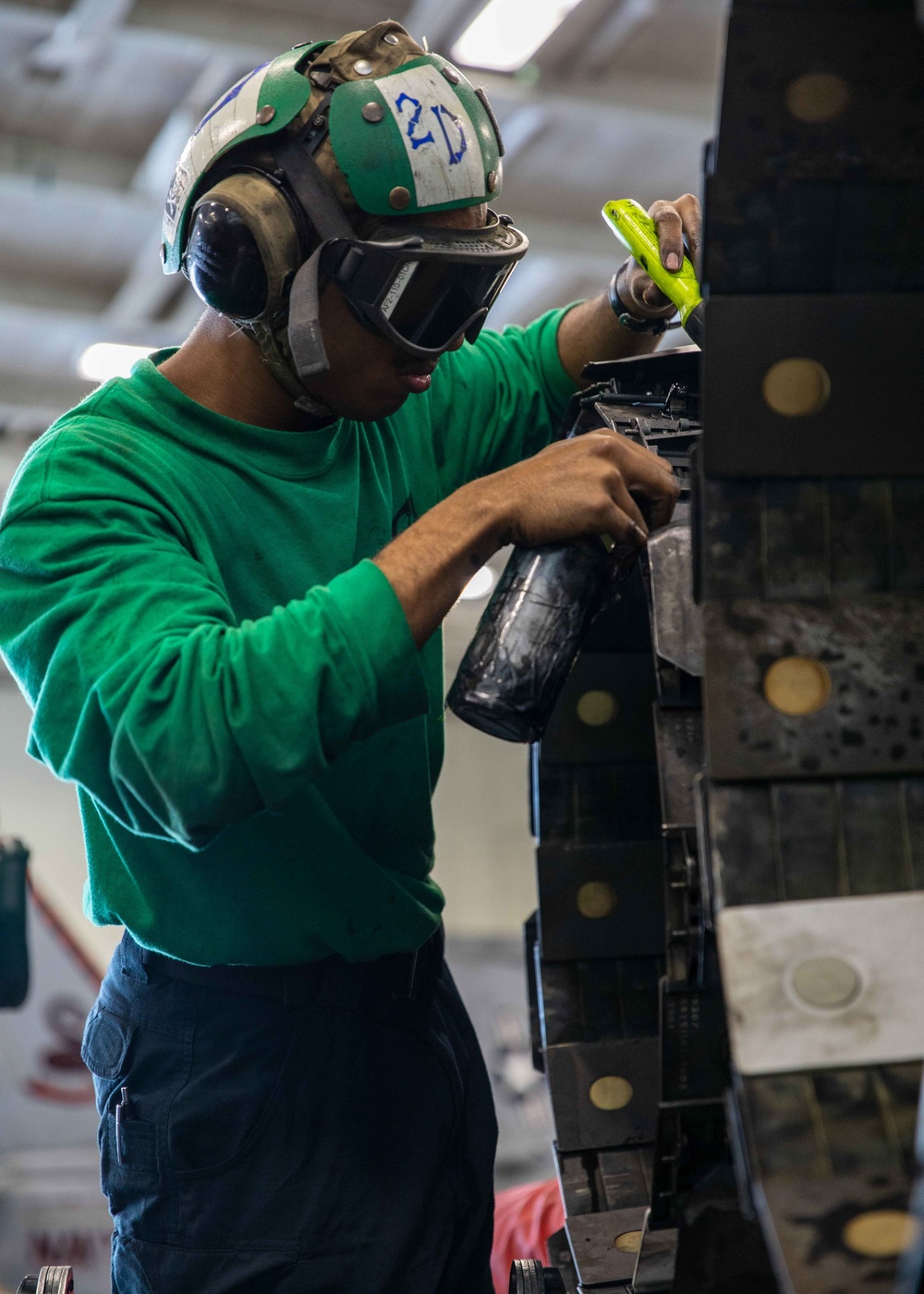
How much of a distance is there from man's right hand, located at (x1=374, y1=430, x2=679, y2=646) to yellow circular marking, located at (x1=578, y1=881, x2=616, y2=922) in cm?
80

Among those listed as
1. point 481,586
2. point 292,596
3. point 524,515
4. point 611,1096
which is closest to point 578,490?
point 524,515

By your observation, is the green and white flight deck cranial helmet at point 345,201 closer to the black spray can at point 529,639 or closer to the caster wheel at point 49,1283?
the black spray can at point 529,639

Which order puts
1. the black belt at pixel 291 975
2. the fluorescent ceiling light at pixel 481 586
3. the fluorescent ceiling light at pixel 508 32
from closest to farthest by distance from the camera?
the black belt at pixel 291 975, the fluorescent ceiling light at pixel 508 32, the fluorescent ceiling light at pixel 481 586

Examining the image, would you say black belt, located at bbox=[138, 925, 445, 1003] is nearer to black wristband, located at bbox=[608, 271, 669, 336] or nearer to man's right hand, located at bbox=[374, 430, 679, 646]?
man's right hand, located at bbox=[374, 430, 679, 646]

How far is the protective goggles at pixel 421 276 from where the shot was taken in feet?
5.64

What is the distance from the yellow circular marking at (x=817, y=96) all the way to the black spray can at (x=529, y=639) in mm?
539

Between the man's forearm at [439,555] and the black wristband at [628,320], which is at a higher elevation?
the black wristband at [628,320]

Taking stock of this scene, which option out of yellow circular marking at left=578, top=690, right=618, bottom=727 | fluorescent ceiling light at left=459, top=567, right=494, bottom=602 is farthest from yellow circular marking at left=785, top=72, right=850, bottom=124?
fluorescent ceiling light at left=459, top=567, right=494, bottom=602

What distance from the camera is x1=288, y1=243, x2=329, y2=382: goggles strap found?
1714mm

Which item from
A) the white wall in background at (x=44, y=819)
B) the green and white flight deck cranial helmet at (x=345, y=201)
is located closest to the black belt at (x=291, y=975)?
the green and white flight deck cranial helmet at (x=345, y=201)

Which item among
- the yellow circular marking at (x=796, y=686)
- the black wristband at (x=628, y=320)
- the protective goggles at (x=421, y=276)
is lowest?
the yellow circular marking at (x=796, y=686)

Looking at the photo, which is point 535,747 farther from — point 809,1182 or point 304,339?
point 809,1182

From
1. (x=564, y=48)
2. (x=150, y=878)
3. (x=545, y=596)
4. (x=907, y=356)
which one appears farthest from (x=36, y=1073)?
(x=907, y=356)

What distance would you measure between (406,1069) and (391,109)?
1294 millimetres
